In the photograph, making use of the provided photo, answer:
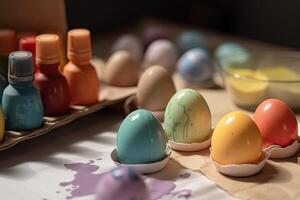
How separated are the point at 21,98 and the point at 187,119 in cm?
25

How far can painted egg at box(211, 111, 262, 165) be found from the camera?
0.79m

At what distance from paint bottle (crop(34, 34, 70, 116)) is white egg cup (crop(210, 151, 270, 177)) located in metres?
0.28

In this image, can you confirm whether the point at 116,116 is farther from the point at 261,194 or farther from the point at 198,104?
the point at 261,194

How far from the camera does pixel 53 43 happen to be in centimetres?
90

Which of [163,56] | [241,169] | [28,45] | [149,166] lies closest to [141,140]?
[149,166]

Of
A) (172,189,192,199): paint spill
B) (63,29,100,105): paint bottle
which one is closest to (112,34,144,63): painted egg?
(63,29,100,105): paint bottle

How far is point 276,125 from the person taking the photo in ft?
2.77

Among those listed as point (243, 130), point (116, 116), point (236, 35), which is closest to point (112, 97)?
point (116, 116)

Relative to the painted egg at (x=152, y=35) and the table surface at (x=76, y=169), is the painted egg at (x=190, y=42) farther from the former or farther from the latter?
the table surface at (x=76, y=169)

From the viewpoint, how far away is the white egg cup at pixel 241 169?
79 cm

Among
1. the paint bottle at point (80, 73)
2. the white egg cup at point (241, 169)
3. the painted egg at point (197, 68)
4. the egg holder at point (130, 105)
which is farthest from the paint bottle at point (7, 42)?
the white egg cup at point (241, 169)

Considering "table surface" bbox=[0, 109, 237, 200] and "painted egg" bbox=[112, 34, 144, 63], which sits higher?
"painted egg" bbox=[112, 34, 144, 63]

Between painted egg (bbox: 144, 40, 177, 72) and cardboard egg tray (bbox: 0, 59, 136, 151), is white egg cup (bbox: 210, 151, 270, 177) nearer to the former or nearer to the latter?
cardboard egg tray (bbox: 0, 59, 136, 151)

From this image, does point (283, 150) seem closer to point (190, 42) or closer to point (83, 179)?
point (83, 179)
